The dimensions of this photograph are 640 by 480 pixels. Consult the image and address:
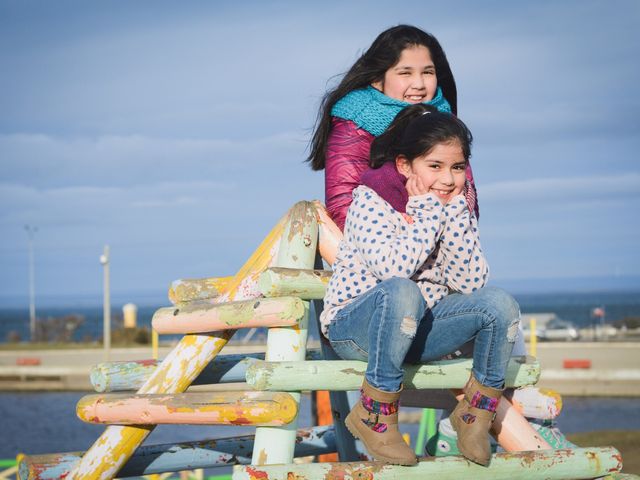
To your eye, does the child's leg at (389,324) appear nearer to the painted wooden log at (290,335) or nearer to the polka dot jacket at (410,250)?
the polka dot jacket at (410,250)

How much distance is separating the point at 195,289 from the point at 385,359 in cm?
168

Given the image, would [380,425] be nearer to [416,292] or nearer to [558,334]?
[416,292]

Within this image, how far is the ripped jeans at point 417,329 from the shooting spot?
3.61 metres

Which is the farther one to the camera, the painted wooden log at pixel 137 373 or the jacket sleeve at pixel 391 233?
the painted wooden log at pixel 137 373

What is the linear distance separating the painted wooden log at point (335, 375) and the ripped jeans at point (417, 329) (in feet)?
0.21

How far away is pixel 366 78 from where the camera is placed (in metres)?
5.00

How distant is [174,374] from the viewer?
15.3 feet

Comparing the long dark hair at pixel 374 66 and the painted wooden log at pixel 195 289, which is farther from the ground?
the long dark hair at pixel 374 66

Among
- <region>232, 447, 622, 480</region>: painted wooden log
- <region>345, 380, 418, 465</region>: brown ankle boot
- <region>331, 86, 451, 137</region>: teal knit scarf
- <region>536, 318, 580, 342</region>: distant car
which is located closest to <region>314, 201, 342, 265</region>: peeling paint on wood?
<region>331, 86, 451, 137</region>: teal knit scarf

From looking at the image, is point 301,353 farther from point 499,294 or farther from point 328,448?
point 328,448

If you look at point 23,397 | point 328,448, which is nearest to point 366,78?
point 328,448

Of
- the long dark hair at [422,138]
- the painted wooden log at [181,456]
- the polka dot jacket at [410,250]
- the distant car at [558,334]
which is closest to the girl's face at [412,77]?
the long dark hair at [422,138]

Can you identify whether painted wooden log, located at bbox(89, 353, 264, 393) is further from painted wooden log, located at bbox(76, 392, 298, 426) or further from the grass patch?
the grass patch

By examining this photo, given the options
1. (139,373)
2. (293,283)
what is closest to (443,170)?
(293,283)
